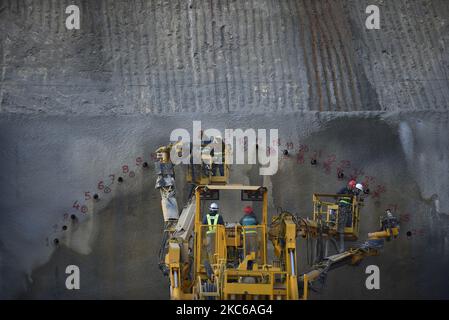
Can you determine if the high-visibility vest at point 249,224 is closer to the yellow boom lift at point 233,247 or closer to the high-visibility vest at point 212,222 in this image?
the yellow boom lift at point 233,247

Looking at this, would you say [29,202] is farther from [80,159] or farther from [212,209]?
[212,209]

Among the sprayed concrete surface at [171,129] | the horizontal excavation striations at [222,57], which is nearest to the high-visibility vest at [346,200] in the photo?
the sprayed concrete surface at [171,129]

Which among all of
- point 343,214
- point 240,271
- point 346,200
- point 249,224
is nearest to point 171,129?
point 346,200

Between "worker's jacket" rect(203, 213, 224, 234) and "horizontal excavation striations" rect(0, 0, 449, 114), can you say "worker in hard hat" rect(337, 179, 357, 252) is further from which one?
"horizontal excavation striations" rect(0, 0, 449, 114)

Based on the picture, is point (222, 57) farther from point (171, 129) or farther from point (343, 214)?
point (343, 214)

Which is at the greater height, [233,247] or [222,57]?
[222,57]
